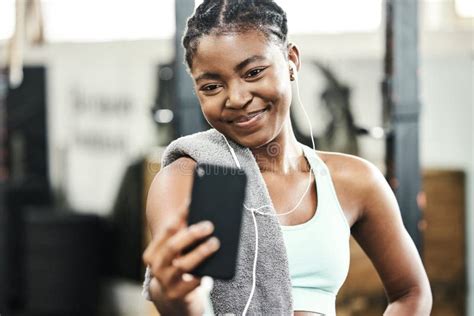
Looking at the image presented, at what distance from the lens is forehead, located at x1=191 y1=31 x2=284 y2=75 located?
0.81 metres

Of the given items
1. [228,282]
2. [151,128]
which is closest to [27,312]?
[151,128]

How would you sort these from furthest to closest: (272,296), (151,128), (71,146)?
(71,146) → (151,128) → (272,296)

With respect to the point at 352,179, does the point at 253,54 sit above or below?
above

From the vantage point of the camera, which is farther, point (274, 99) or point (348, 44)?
point (348, 44)

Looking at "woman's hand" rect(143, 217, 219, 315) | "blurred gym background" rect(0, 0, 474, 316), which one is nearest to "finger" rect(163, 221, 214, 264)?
"woman's hand" rect(143, 217, 219, 315)

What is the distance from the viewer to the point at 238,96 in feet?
2.68

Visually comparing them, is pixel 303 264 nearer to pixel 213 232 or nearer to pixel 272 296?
pixel 272 296

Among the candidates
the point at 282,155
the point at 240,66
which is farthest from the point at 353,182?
the point at 240,66

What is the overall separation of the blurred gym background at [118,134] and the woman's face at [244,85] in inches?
19.2

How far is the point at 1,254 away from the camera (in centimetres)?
306

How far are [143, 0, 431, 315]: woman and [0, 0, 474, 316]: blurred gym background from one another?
1.47 ft

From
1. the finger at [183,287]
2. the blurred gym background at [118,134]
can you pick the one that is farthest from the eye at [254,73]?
the blurred gym background at [118,134]

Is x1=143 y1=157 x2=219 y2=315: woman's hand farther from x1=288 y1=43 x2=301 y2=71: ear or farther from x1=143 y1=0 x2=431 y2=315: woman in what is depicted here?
x1=288 y1=43 x2=301 y2=71: ear

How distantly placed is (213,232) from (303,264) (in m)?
0.15
